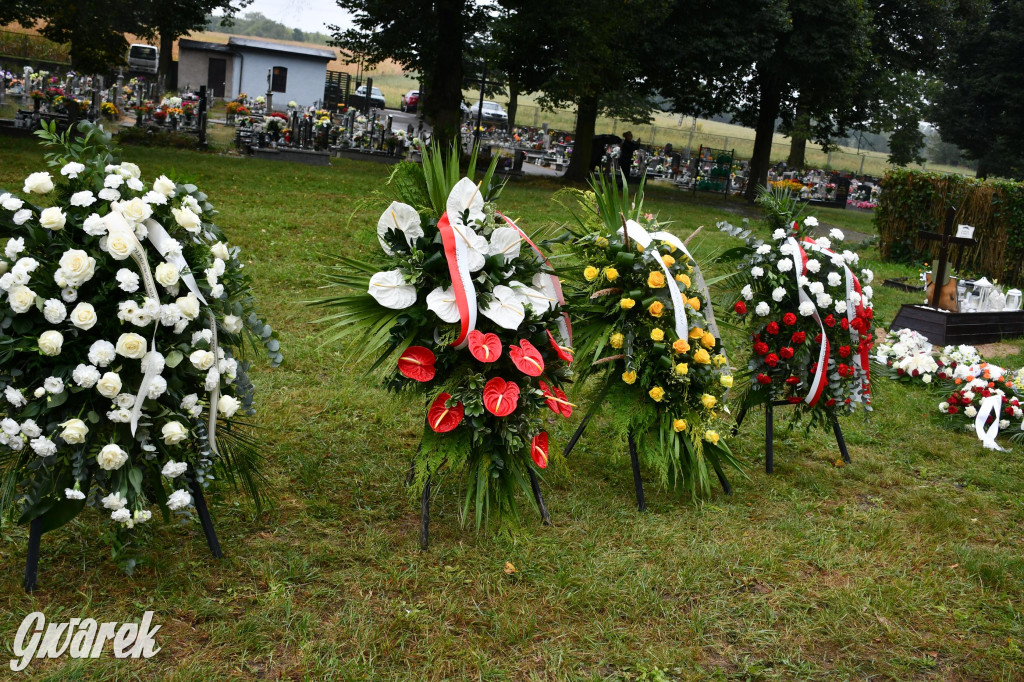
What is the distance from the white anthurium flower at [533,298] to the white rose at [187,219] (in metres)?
1.38

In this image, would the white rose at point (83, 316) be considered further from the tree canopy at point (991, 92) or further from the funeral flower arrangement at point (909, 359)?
the tree canopy at point (991, 92)

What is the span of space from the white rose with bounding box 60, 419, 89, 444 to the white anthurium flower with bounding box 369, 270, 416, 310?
1.26 metres

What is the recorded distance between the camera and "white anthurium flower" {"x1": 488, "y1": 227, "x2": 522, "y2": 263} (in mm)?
3812

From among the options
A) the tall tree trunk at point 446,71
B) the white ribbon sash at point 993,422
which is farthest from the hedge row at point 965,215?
the tall tree trunk at point 446,71

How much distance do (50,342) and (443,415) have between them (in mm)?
1583

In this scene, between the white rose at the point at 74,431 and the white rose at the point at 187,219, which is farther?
the white rose at the point at 187,219

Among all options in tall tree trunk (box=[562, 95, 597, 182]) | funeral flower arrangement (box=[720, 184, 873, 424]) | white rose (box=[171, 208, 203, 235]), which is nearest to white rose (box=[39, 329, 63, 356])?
white rose (box=[171, 208, 203, 235])

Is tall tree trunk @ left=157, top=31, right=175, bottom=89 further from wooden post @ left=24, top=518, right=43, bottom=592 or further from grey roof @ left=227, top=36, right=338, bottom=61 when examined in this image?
wooden post @ left=24, top=518, right=43, bottom=592

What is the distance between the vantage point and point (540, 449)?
3.96 m

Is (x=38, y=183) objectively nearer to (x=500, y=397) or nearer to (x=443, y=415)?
(x=443, y=415)

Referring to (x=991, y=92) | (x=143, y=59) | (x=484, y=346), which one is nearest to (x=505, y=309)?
(x=484, y=346)

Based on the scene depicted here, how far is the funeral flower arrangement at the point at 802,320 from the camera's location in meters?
5.12

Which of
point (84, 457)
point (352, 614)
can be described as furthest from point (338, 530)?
point (84, 457)

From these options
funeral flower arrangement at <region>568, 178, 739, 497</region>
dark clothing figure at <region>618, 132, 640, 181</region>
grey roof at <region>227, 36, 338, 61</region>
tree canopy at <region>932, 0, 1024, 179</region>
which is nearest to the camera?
funeral flower arrangement at <region>568, 178, 739, 497</region>
